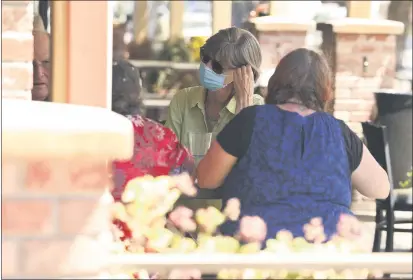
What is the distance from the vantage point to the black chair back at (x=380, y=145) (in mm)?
6176

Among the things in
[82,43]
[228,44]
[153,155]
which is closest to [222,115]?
[228,44]

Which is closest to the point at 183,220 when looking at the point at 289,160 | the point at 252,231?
the point at 252,231

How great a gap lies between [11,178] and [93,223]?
0.17 metres

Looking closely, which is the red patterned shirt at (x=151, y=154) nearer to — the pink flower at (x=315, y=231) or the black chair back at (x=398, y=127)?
the pink flower at (x=315, y=231)

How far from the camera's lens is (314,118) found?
302 centimetres

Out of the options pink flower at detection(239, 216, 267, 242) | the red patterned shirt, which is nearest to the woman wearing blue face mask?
the red patterned shirt

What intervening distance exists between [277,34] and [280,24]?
0.28ft

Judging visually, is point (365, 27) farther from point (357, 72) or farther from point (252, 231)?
point (252, 231)

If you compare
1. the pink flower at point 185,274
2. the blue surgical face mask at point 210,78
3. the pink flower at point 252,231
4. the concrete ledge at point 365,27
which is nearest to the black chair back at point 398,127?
the concrete ledge at point 365,27

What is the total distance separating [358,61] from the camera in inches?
326

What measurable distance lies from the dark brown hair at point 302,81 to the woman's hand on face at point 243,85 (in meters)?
0.59

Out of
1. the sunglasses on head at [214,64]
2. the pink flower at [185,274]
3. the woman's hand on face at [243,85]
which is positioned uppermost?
the sunglasses on head at [214,64]

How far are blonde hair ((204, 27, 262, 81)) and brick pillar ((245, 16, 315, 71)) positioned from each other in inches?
164

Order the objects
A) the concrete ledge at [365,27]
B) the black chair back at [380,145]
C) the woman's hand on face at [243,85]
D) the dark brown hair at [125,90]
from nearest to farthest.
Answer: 1. the woman's hand on face at [243,85]
2. the dark brown hair at [125,90]
3. the black chair back at [380,145]
4. the concrete ledge at [365,27]
